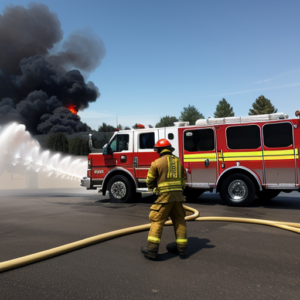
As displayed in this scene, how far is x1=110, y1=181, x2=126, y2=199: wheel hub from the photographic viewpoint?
10.1m

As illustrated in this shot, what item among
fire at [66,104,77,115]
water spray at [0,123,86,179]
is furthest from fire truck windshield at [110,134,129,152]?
fire at [66,104,77,115]

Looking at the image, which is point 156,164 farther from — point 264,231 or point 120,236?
point 264,231

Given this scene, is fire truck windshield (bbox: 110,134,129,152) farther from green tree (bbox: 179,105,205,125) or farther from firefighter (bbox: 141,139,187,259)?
green tree (bbox: 179,105,205,125)

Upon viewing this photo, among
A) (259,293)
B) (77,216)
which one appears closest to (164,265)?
(259,293)

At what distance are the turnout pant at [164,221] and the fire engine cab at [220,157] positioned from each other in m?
4.94

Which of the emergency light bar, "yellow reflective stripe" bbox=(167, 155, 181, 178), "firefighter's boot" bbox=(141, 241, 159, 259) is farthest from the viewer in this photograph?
the emergency light bar

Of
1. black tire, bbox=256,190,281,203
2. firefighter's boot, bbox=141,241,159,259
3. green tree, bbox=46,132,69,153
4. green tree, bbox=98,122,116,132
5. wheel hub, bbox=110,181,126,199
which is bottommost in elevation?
firefighter's boot, bbox=141,241,159,259

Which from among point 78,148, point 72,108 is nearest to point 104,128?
point 72,108

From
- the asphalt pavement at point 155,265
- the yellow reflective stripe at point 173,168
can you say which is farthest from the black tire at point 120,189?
the yellow reflective stripe at point 173,168

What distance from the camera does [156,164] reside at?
4406 mm

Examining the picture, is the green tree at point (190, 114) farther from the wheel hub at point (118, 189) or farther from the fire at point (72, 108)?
the wheel hub at point (118, 189)

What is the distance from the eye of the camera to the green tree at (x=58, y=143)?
192ft

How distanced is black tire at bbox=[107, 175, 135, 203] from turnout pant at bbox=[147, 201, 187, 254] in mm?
5729

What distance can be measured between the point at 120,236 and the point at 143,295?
2338mm
